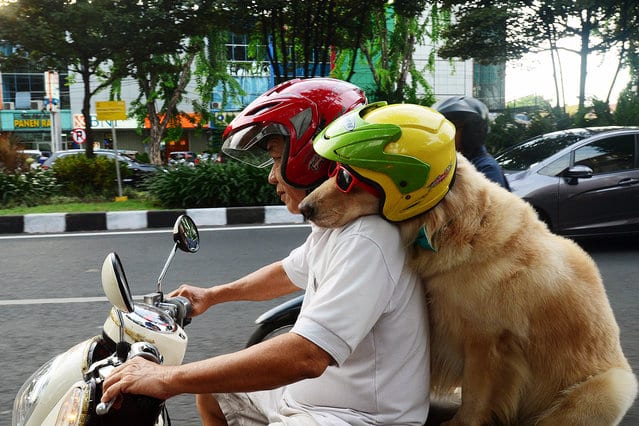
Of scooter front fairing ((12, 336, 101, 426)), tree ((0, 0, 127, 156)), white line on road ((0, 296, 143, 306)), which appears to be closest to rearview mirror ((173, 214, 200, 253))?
scooter front fairing ((12, 336, 101, 426))

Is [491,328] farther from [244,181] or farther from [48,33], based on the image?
[48,33]

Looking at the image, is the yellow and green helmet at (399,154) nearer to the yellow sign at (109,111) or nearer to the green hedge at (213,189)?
the green hedge at (213,189)

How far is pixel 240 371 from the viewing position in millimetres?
1401

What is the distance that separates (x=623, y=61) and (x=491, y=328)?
22.0 meters

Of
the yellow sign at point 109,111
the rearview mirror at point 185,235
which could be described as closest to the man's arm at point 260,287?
the rearview mirror at point 185,235

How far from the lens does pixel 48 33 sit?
42.8 ft

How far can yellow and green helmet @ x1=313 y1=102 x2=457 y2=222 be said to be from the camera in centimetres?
145

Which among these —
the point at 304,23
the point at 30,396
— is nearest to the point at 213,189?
the point at 304,23

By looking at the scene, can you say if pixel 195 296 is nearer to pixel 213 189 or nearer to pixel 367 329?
pixel 367 329

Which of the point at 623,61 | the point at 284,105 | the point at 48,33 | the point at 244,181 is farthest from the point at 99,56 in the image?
the point at 623,61

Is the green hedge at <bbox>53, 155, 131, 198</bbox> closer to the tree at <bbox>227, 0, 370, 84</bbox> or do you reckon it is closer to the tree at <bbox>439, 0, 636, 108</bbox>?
the tree at <bbox>227, 0, 370, 84</bbox>

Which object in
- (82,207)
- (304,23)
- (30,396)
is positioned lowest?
(82,207)

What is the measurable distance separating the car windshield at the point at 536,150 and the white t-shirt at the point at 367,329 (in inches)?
250

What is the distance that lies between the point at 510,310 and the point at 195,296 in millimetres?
1008
